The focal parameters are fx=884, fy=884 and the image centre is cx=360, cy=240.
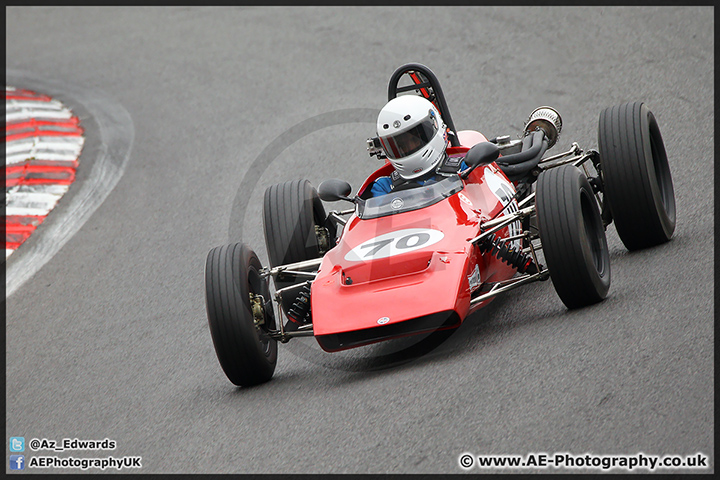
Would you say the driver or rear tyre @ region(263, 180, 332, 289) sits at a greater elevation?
the driver

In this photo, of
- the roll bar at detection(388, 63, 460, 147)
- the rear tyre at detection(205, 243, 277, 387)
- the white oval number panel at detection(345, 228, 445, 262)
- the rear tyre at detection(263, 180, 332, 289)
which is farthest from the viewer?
the roll bar at detection(388, 63, 460, 147)

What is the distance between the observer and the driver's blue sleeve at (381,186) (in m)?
7.02

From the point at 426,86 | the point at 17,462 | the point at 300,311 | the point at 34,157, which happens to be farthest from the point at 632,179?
the point at 34,157

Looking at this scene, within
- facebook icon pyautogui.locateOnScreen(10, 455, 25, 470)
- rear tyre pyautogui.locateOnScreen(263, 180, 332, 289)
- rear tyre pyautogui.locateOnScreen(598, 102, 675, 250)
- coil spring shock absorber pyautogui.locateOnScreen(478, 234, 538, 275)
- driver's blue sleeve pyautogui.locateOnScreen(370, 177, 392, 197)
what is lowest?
facebook icon pyautogui.locateOnScreen(10, 455, 25, 470)

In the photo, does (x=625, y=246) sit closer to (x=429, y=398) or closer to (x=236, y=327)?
(x=429, y=398)

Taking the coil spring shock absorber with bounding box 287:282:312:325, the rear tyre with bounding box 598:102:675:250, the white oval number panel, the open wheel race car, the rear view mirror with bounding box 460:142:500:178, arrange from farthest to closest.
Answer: the rear tyre with bounding box 598:102:675:250 → the rear view mirror with bounding box 460:142:500:178 → the coil spring shock absorber with bounding box 287:282:312:325 → the white oval number panel → the open wheel race car

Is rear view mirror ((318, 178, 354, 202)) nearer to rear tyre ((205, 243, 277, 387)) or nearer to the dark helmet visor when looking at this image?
the dark helmet visor

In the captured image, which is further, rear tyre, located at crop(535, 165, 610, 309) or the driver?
the driver

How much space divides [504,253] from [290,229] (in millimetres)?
1849

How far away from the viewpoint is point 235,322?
233 inches

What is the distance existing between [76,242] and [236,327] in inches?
189

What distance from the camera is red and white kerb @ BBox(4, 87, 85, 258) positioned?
1062 cm

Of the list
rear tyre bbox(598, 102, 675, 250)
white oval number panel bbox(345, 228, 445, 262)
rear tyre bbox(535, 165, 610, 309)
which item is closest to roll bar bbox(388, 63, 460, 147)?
rear tyre bbox(598, 102, 675, 250)

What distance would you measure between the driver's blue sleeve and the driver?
11 cm
